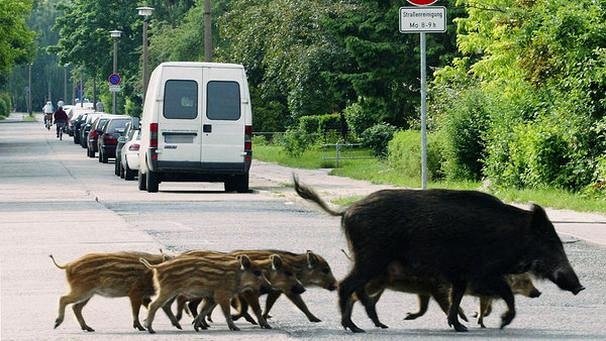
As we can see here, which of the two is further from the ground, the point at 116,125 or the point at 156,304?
the point at 116,125

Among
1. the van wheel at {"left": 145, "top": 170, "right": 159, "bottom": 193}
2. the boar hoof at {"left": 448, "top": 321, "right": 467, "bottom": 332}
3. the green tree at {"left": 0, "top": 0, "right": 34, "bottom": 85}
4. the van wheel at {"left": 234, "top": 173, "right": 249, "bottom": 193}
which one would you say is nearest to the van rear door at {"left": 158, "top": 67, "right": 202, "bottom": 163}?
Result: the van wheel at {"left": 145, "top": 170, "right": 159, "bottom": 193}

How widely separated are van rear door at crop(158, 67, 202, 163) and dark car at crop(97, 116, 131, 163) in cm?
2027

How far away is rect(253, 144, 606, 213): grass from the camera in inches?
994

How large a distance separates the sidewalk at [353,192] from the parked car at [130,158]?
3.04 meters

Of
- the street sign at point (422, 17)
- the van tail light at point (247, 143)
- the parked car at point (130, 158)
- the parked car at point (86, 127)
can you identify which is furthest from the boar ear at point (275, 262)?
the parked car at point (86, 127)

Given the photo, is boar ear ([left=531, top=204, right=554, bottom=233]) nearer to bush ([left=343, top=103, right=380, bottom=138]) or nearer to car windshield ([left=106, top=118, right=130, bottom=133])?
bush ([left=343, top=103, right=380, bottom=138])

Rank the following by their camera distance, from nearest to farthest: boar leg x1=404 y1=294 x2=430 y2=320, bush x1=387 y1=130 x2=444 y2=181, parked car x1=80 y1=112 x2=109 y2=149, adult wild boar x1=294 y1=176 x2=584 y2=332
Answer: adult wild boar x1=294 y1=176 x2=584 y2=332
boar leg x1=404 y1=294 x2=430 y2=320
bush x1=387 y1=130 x2=444 y2=181
parked car x1=80 y1=112 x2=109 y2=149

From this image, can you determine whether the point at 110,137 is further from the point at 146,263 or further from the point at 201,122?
the point at 146,263

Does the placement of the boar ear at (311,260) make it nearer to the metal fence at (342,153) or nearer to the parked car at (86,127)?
the metal fence at (342,153)

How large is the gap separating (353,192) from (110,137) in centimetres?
2278

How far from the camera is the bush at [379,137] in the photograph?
147 ft

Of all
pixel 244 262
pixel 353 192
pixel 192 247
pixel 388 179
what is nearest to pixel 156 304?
pixel 244 262

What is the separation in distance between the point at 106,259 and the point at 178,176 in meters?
21.0

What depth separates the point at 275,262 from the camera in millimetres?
11383
